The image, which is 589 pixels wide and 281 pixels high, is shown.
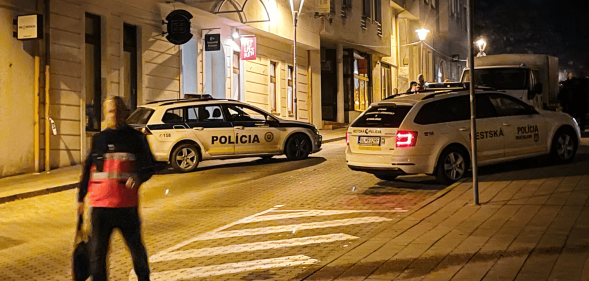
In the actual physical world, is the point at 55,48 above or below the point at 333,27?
below

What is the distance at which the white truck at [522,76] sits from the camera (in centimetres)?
2233

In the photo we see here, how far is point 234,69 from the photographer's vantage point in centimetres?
2905

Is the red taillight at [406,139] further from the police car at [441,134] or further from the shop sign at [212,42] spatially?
the shop sign at [212,42]

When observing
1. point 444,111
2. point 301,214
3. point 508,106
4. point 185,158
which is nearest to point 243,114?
point 185,158

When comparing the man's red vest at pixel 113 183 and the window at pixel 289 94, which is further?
the window at pixel 289 94

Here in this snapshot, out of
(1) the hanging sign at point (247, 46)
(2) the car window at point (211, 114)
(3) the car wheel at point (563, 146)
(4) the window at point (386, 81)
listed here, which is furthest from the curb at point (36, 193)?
(4) the window at point (386, 81)

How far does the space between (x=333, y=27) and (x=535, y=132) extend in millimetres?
22133

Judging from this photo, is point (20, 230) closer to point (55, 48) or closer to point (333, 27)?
point (55, 48)

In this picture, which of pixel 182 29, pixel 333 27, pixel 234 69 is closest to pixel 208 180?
pixel 182 29

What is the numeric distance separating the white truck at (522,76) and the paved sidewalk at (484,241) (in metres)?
10.00

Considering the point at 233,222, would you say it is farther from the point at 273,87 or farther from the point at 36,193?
the point at 273,87

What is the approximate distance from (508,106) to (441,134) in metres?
2.20

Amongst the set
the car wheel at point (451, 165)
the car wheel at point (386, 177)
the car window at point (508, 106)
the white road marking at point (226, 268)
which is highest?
the car window at point (508, 106)

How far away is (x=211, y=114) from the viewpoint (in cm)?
1839
